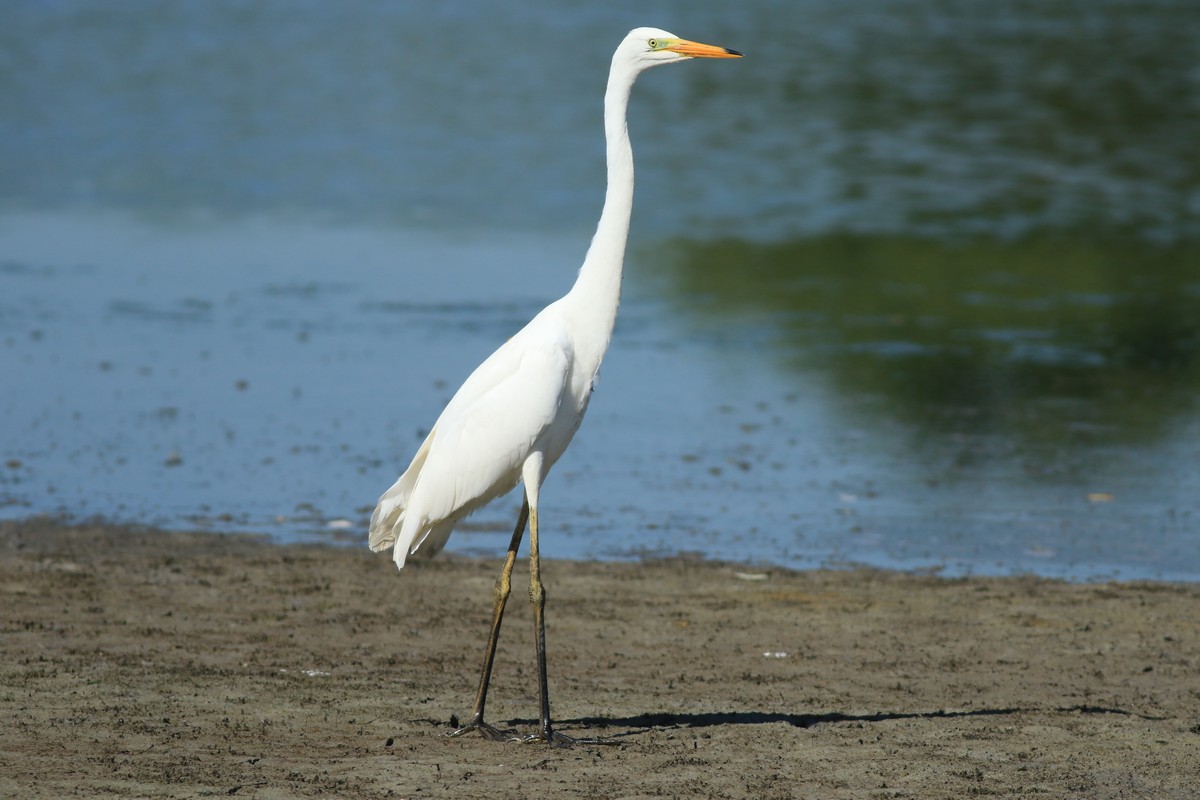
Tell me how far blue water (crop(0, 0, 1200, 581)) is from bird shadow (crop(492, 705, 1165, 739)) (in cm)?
263

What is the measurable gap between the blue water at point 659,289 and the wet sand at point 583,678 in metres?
0.87

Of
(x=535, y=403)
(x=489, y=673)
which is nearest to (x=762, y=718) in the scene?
(x=489, y=673)

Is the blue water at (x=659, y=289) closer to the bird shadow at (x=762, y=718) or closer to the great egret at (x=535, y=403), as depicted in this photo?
the bird shadow at (x=762, y=718)

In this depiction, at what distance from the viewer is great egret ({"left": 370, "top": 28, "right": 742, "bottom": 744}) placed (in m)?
7.41

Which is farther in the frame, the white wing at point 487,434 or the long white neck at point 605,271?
the long white neck at point 605,271

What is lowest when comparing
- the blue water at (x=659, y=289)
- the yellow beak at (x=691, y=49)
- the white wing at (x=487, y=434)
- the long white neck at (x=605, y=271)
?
the blue water at (x=659, y=289)

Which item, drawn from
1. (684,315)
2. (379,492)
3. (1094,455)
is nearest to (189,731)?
(379,492)

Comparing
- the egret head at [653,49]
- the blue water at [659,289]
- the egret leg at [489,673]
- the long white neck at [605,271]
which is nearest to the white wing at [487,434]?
the long white neck at [605,271]

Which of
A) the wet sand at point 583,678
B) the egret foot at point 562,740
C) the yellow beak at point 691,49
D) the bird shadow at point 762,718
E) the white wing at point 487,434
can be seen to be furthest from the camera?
the yellow beak at point 691,49

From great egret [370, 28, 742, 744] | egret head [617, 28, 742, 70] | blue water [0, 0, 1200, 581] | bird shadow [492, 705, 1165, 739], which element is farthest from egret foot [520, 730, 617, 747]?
blue water [0, 0, 1200, 581]

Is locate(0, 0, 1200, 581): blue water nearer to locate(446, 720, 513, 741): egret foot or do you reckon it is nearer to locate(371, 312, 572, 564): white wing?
locate(371, 312, 572, 564): white wing

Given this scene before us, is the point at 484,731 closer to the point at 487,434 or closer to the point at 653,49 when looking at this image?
the point at 487,434

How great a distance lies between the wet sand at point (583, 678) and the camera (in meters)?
6.85

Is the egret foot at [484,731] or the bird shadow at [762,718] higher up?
the egret foot at [484,731]
